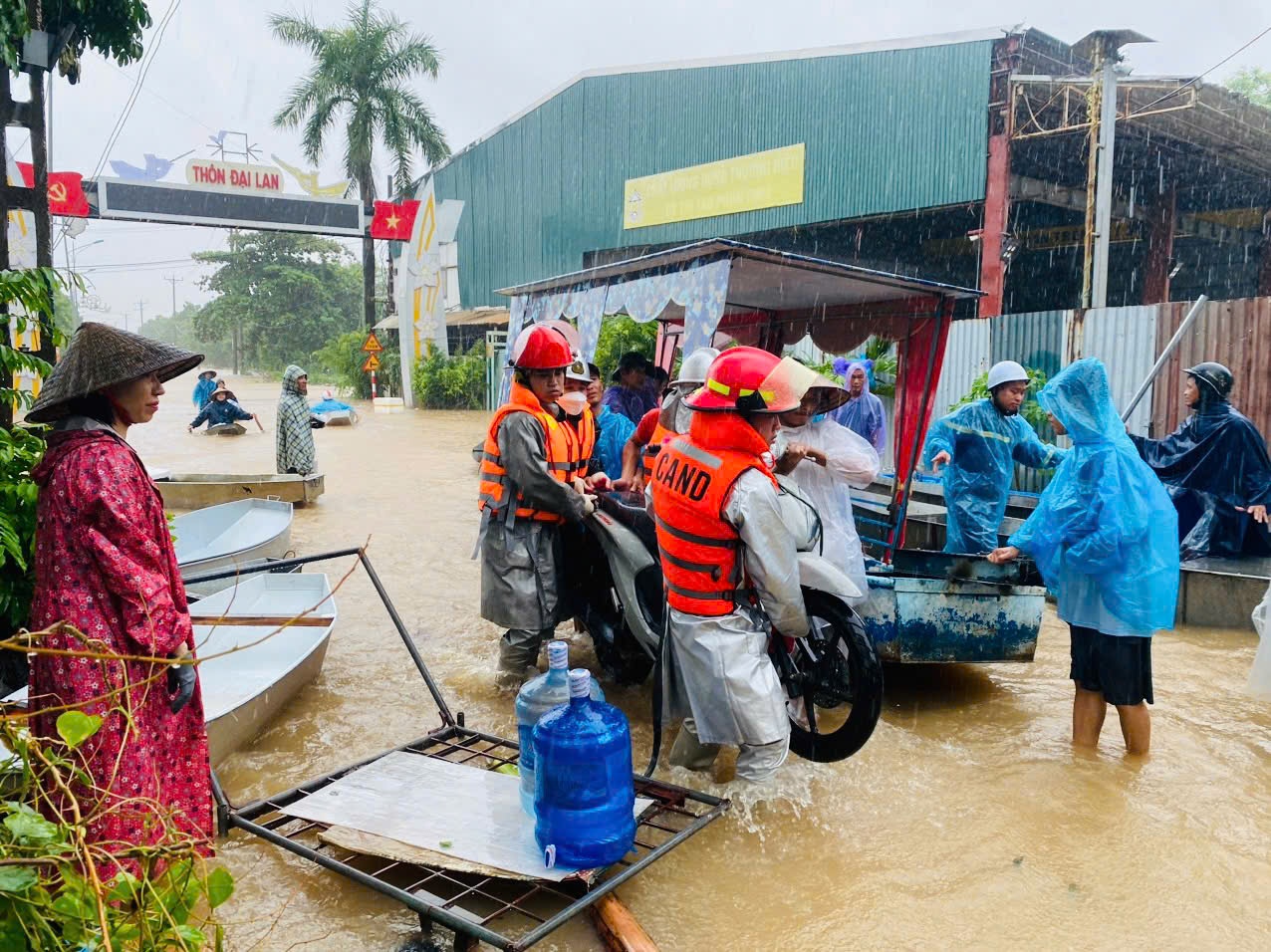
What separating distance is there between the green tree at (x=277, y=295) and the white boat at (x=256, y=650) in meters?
45.3

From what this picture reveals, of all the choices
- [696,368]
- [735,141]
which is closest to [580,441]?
[696,368]

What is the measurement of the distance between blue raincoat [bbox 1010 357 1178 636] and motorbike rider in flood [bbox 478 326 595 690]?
7.15ft

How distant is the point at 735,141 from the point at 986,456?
42.9 ft

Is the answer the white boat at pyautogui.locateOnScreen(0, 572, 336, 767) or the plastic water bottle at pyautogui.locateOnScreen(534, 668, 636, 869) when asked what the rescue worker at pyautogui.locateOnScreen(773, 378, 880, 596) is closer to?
the plastic water bottle at pyautogui.locateOnScreen(534, 668, 636, 869)

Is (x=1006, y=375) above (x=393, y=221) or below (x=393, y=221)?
below

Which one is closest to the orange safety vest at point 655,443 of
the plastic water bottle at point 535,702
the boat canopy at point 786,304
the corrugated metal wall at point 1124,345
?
the boat canopy at point 786,304

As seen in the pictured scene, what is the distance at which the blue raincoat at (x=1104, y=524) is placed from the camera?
3.74 metres

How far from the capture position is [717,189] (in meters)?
17.8

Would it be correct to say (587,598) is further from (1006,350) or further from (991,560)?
(1006,350)

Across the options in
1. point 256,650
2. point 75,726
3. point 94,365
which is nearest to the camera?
point 75,726

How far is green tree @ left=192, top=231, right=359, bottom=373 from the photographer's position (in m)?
47.1

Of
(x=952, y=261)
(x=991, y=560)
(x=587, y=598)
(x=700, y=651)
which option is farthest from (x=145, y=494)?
(x=952, y=261)

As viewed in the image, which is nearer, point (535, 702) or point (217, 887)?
point (217, 887)

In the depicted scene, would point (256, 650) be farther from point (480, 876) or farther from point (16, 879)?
point (16, 879)
